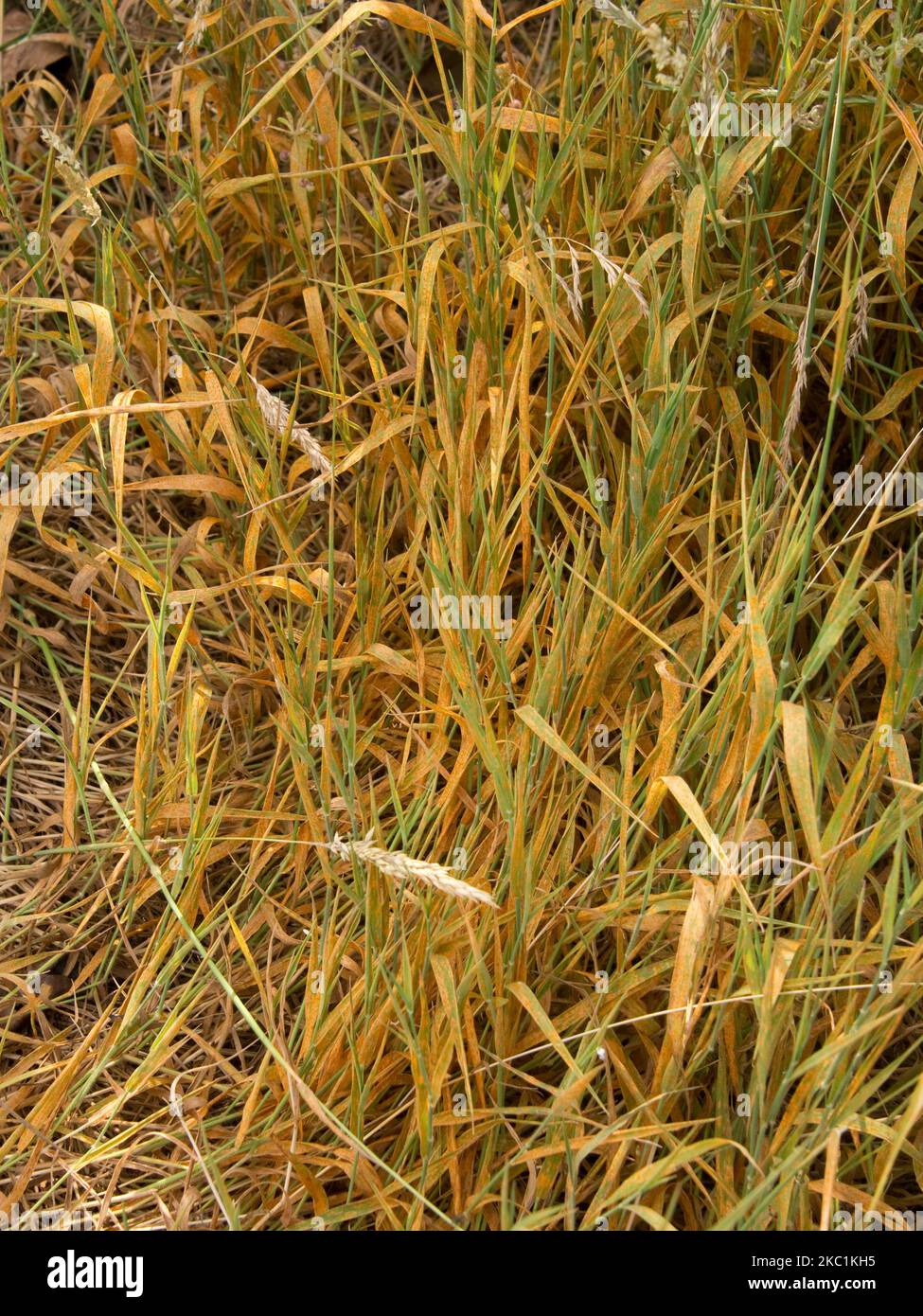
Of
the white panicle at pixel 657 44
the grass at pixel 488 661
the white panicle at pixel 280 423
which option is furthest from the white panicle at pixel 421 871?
the white panicle at pixel 657 44

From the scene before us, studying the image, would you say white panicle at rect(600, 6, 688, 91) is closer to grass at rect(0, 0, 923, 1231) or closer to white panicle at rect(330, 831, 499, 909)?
grass at rect(0, 0, 923, 1231)

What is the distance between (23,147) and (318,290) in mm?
623

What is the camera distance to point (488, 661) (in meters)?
1.32

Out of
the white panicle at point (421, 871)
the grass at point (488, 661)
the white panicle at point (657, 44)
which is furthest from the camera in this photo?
the grass at point (488, 661)

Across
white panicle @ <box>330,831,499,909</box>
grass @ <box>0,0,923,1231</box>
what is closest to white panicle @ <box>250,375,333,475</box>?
grass @ <box>0,0,923,1231</box>

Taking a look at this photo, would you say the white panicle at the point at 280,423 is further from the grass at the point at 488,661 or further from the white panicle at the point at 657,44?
the white panicle at the point at 657,44

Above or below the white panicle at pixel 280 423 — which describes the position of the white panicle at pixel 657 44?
above

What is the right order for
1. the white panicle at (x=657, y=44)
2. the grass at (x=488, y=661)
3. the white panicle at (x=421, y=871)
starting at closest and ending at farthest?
the white panicle at (x=421, y=871)
the white panicle at (x=657, y=44)
the grass at (x=488, y=661)

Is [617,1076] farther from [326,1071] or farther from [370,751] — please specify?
[370,751]

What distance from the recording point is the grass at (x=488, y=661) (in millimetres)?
1107

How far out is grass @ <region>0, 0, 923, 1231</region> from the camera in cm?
111
